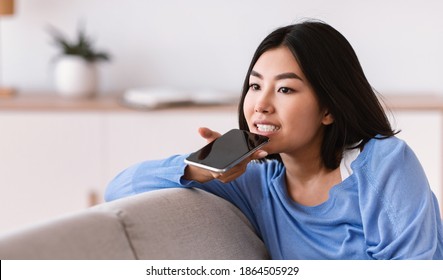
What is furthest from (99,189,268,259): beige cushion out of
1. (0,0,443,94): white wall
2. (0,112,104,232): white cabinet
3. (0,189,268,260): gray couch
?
(0,0,443,94): white wall

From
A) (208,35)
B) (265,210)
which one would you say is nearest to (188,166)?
(265,210)

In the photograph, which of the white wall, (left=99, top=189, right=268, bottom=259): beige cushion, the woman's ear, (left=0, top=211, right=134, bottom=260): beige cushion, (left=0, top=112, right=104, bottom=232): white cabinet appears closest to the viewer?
(left=0, top=211, right=134, bottom=260): beige cushion

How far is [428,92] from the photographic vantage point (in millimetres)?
2766

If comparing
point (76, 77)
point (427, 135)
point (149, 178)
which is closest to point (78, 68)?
point (76, 77)

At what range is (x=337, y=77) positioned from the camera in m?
1.28

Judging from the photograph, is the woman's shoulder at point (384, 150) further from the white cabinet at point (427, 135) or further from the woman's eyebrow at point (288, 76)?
the white cabinet at point (427, 135)

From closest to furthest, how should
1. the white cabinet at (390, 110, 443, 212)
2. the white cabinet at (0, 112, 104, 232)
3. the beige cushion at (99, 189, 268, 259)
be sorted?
1. the beige cushion at (99, 189, 268, 259)
2. the white cabinet at (390, 110, 443, 212)
3. the white cabinet at (0, 112, 104, 232)

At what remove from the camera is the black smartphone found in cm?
118

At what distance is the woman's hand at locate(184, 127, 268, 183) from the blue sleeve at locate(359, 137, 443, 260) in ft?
0.56

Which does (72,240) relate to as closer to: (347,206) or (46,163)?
(347,206)

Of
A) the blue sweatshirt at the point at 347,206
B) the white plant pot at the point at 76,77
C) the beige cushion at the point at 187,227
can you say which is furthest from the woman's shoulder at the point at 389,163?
the white plant pot at the point at 76,77

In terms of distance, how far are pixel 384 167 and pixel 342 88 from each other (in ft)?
0.49

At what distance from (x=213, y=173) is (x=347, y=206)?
23cm

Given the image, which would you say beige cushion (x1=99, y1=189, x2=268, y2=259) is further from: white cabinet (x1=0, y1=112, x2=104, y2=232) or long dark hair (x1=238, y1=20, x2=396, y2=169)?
white cabinet (x1=0, y1=112, x2=104, y2=232)
